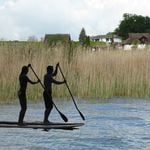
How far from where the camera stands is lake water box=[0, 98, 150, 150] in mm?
13133

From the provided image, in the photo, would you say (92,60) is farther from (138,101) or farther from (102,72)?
(138,101)

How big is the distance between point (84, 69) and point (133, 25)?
395ft

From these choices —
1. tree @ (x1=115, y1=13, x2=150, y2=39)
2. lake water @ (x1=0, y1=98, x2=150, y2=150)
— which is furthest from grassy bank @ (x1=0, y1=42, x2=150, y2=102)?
tree @ (x1=115, y1=13, x2=150, y2=39)

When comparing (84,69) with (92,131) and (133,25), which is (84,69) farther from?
(133,25)

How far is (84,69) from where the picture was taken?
22.9 meters

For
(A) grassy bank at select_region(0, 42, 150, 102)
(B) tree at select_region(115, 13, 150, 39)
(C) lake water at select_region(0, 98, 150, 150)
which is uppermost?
(B) tree at select_region(115, 13, 150, 39)

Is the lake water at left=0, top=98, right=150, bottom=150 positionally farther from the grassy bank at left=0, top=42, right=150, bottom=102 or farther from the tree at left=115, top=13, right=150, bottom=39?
the tree at left=115, top=13, right=150, bottom=39

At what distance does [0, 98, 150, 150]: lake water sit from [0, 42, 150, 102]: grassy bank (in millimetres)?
637

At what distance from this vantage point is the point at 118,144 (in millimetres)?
13430

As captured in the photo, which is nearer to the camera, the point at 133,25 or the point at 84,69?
the point at 84,69

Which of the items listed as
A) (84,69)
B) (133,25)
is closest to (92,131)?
(84,69)

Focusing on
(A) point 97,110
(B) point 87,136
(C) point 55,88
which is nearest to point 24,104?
(B) point 87,136

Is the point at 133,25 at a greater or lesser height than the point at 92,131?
greater

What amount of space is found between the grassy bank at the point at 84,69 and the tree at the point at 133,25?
382 feet
